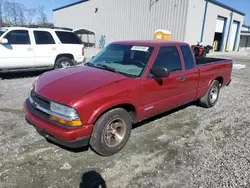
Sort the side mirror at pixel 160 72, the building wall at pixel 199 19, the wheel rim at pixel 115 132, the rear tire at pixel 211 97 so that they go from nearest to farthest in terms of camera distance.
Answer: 1. the wheel rim at pixel 115 132
2. the side mirror at pixel 160 72
3. the rear tire at pixel 211 97
4. the building wall at pixel 199 19

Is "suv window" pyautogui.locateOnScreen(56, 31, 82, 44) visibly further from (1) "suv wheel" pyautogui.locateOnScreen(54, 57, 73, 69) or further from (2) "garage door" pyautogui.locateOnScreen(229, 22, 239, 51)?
(2) "garage door" pyautogui.locateOnScreen(229, 22, 239, 51)

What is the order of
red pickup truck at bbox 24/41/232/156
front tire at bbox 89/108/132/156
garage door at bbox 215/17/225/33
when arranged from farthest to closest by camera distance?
garage door at bbox 215/17/225/33, front tire at bbox 89/108/132/156, red pickup truck at bbox 24/41/232/156

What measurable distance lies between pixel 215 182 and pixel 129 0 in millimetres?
23338

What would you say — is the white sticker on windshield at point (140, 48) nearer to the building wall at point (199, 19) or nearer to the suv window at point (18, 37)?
the suv window at point (18, 37)

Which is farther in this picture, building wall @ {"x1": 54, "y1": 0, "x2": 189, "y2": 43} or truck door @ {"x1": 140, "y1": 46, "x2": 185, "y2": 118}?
building wall @ {"x1": 54, "y1": 0, "x2": 189, "y2": 43}

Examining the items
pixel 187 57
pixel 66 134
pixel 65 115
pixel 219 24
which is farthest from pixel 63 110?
pixel 219 24

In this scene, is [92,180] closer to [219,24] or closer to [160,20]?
[160,20]

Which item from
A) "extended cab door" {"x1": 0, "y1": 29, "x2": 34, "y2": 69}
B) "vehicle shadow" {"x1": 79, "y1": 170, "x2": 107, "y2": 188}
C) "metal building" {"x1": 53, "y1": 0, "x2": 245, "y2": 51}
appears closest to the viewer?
"vehicle shadow" {"x1": 79, "y1": 170, "x2": 107, "y2": 188}

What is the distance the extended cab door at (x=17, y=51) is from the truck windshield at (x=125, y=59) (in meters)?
4.83

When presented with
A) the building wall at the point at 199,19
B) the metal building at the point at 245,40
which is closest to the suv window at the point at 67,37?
the building wall at the point at 199,19

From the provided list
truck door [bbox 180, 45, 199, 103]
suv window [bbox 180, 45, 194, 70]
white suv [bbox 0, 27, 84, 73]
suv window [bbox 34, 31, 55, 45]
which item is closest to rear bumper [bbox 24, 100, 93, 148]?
truck door [bbox 180, 45, 199, 103]

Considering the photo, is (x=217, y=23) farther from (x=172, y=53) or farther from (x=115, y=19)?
(x=172, y=53)

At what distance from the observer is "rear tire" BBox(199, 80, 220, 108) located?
5.46 metres

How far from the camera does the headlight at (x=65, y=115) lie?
106 inches
